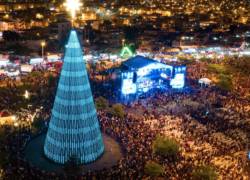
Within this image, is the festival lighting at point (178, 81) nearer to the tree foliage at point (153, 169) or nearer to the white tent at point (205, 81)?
the white tent at point (205, 81)

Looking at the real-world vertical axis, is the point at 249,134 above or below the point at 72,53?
below

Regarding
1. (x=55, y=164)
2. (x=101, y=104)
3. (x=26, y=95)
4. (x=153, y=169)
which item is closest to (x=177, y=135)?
(x=101, y=104)

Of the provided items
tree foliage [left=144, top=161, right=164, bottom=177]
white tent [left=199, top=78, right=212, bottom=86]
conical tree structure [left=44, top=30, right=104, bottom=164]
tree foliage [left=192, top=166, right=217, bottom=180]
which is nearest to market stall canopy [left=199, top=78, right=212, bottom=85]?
white tent [left=199, top=78, right=212, bottom=86]

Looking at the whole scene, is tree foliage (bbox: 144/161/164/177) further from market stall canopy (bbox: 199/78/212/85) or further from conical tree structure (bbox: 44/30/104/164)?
market stall canopy (bbox: 199/78/212/85)

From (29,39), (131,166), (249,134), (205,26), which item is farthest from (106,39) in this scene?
(131,166)

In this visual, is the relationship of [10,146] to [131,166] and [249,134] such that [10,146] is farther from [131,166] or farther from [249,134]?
[249,134]

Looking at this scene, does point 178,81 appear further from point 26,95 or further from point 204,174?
point 204,174
